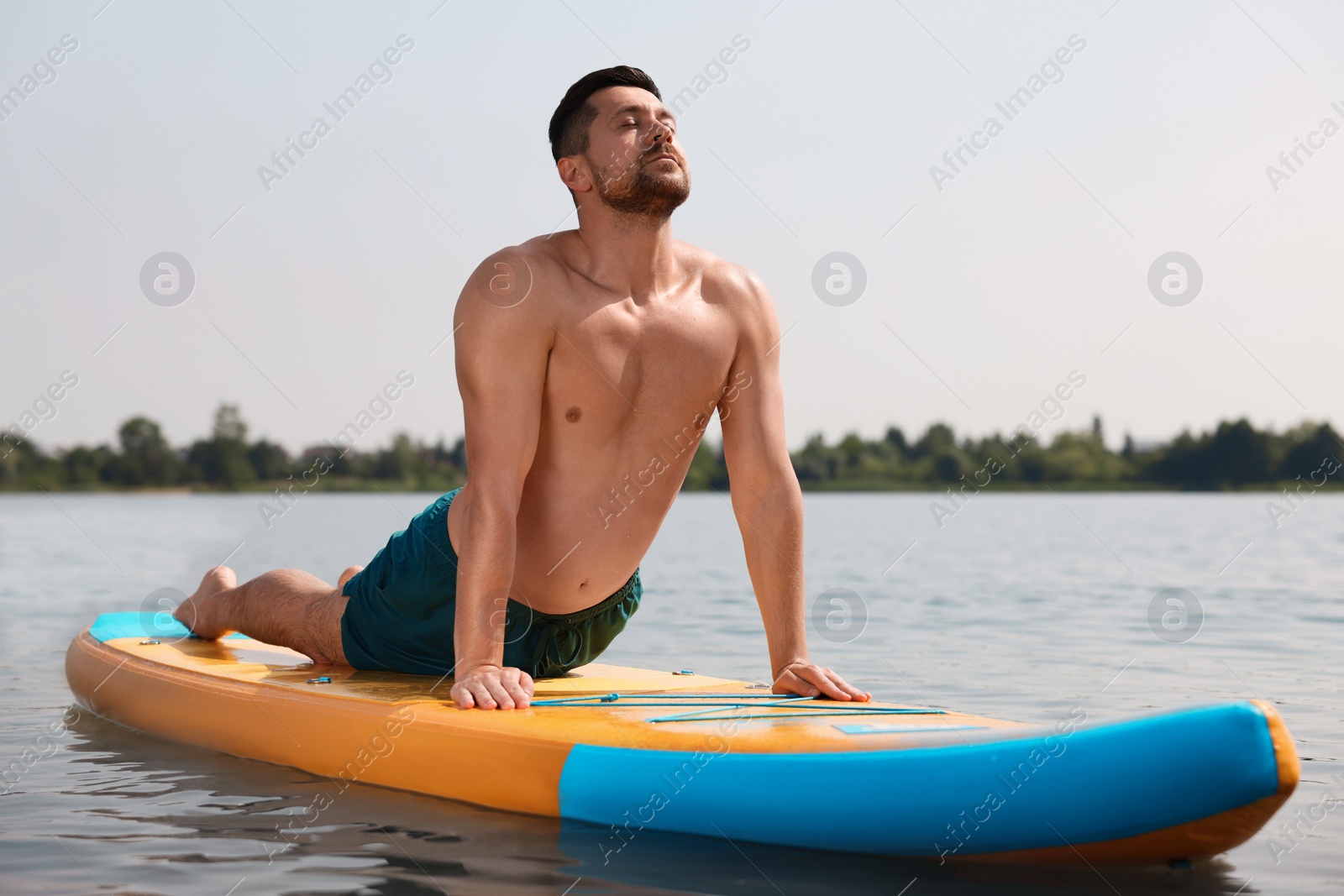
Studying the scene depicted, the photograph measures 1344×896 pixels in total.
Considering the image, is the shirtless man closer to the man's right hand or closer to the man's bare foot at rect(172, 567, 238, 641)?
the man's right hand

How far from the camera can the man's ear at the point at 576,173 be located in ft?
11.4

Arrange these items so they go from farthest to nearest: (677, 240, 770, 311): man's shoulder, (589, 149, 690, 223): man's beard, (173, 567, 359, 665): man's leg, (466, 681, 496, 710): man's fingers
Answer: (173, 567, 359, 665): man's leg
(677, 240, 770, 311): man's shoulder
(589, 149, 690, 223): man's beard
(466, 681, 496, 710): man's fingers

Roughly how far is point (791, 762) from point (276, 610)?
2520mm

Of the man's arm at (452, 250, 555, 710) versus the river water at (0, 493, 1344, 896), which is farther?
the man's arm at (452, 250, 555, 710)

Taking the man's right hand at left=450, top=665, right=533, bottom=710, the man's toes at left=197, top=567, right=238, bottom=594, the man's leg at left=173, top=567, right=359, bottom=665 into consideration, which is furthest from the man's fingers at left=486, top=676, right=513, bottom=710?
the man's toes at left=197, top=567, right=238, bottom=594

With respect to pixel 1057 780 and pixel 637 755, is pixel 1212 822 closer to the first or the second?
pixel 1057 780

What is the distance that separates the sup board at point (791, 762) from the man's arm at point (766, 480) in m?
0.23

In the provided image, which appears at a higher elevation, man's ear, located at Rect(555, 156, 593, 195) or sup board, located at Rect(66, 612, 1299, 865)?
man's ear, located at Rect(555, 156, 593, 195)

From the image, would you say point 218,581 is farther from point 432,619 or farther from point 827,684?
point 827,684

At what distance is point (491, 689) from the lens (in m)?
3.20

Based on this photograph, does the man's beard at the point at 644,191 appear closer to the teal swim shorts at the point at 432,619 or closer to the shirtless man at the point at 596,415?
the shirtless man at the point at 596,415

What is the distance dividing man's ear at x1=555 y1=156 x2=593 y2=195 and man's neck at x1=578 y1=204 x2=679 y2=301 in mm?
67

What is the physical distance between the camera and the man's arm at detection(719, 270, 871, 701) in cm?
343

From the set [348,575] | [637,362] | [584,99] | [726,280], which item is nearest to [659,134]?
[584,99]
